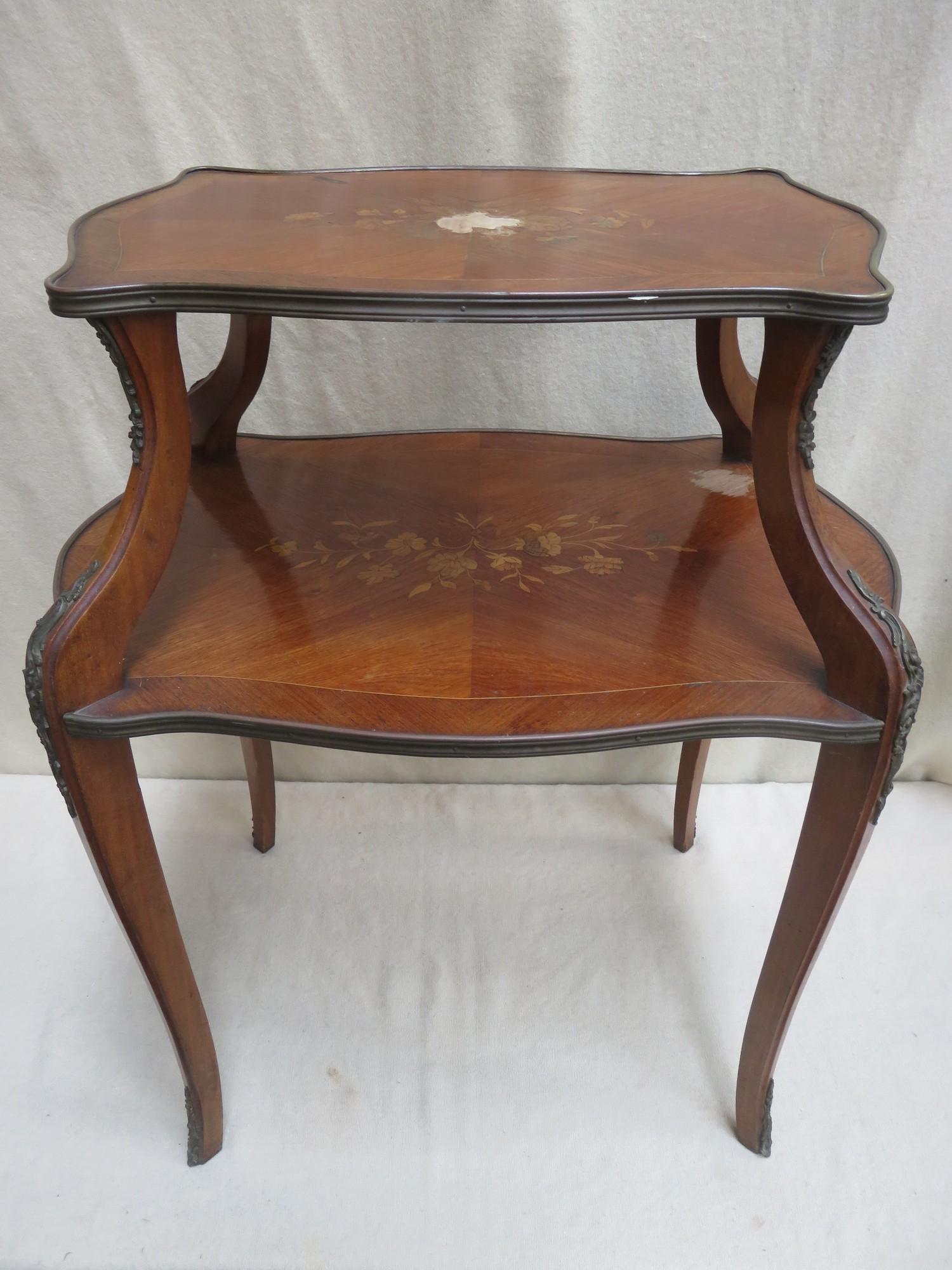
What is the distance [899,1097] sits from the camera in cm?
120

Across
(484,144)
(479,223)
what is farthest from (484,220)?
(484,144)

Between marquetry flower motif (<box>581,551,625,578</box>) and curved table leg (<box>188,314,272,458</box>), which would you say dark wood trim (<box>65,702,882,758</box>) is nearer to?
marquetry flower motif (<box>581,551,625,578</box>)

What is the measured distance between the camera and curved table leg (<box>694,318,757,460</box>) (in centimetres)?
118

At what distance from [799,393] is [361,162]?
76 cm

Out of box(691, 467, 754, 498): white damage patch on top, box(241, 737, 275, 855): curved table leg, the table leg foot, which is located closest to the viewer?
the table leg foot

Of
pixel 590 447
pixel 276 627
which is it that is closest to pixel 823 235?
pixel 590 447

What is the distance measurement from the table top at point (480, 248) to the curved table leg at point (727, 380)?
0.16 m

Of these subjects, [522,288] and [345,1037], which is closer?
[522,288]

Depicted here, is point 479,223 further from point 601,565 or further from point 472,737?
point 472,737

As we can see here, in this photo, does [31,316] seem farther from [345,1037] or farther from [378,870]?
[345,1037]

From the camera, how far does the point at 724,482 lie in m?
1.17

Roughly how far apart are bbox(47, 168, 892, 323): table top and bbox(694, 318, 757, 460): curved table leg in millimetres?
163

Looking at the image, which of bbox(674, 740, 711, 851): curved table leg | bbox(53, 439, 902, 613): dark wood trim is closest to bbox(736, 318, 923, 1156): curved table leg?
bbox(53, 439, 902, 613): dark wood trim

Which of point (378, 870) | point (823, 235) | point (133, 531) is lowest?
point (378, 870)
